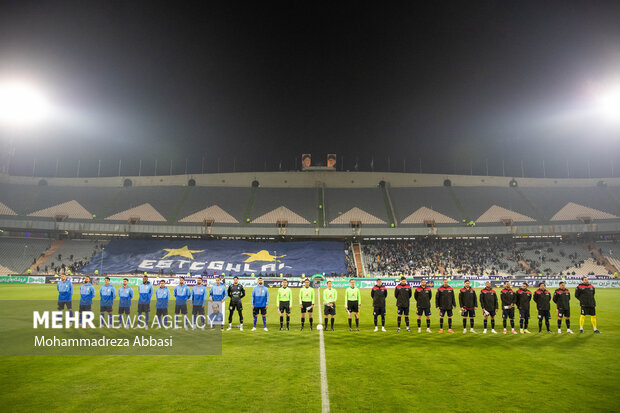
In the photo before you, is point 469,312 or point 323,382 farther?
point 469,312

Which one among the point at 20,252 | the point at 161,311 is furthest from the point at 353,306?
the point at 20,252

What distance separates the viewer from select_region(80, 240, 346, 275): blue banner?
5034 cm

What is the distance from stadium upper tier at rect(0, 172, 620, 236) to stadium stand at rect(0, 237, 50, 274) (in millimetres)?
3204

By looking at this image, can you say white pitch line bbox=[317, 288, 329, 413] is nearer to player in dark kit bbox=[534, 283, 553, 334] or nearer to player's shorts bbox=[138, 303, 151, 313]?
player's shorts bbox=[138, 303, 151, 313]

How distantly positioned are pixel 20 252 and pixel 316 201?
4381cm

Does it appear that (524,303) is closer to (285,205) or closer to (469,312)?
(469,312)

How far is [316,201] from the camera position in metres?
64.0

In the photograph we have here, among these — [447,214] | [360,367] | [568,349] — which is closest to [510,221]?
[447,214]

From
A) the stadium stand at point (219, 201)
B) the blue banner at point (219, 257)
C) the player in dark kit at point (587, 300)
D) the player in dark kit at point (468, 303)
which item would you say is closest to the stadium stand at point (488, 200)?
the blue banner at point (219, 257)

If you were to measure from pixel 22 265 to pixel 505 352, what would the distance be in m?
58.2

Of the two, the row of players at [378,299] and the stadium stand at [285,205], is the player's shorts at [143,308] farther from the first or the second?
the stadium stand at [285,205]

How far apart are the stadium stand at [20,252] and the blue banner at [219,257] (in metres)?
7.49

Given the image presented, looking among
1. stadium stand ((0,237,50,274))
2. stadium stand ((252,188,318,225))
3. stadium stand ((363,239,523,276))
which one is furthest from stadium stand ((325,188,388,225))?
stadium stand ((0,237,50,274))

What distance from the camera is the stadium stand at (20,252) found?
159 ft
